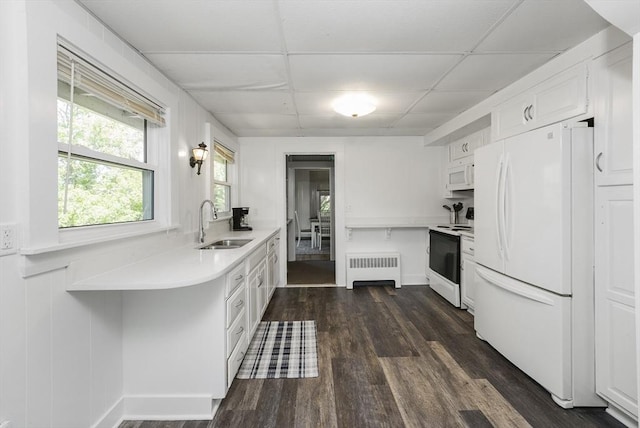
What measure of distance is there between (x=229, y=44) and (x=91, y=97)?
0.82 meters

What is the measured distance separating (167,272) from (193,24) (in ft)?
4.47

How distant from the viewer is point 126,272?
1.66 m

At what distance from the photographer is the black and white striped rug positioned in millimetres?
2211

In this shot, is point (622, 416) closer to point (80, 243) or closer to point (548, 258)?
point (548, 258)

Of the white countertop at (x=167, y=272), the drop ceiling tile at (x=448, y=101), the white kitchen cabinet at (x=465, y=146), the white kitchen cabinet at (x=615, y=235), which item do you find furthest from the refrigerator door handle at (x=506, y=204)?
the white countertop at (x=167, y=272)

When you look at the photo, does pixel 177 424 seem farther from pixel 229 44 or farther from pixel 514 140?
pixel 514 140

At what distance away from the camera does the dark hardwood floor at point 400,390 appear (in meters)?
1.73

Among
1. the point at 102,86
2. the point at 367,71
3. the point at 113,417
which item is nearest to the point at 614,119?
the point at 367,71

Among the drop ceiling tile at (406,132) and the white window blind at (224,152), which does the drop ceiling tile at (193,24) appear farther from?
the drop ceiling tile at (406,132)

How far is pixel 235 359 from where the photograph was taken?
197 centimetres

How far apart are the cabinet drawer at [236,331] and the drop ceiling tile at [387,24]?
1.80 metres

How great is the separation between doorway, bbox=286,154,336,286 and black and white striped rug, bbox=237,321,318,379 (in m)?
2.72

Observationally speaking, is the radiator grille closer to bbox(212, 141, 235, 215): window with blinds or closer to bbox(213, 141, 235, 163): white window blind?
bbox(212, 141, 235, 215): window with blinds

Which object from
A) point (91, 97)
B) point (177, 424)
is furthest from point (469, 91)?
point (177, 424)
